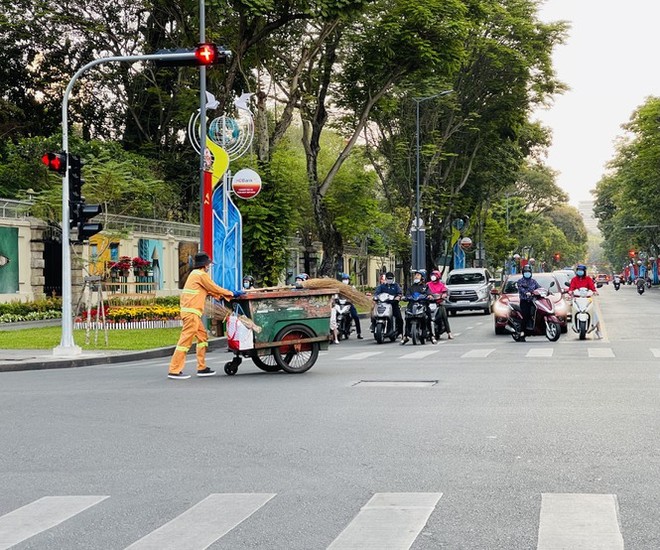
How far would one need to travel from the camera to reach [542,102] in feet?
161

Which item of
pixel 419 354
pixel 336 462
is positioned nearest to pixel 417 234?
pixel 419 354

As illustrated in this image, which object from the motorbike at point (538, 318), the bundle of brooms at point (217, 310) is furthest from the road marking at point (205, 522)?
the motorbike at point (538, 318)

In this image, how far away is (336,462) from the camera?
7918 millimetres

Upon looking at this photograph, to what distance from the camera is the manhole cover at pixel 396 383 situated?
13406 millimetres

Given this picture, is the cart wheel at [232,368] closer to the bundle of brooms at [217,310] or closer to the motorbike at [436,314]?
the bundle of brooms at [217,310]

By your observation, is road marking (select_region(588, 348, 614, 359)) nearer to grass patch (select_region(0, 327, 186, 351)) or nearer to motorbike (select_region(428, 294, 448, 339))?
motorbike (select_region(428, 294, 448, 339))

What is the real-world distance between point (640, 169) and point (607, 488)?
6116 centimetres

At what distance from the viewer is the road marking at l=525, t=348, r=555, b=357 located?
18.9 metres

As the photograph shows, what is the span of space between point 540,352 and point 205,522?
47.3 feet

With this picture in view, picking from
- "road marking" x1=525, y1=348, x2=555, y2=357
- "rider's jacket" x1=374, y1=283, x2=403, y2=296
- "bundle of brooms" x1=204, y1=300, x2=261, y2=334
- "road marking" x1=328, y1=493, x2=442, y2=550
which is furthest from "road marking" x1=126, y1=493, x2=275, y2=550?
"rider's jacket" x1=374, y1=283, x2=403, y2=296

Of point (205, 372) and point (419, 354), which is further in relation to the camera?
point (419, 354)

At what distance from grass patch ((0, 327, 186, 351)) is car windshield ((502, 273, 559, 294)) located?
9.06m

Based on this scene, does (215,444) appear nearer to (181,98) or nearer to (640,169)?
(181,98)

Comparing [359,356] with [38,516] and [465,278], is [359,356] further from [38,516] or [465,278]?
[465,278]
